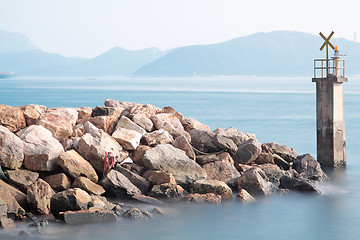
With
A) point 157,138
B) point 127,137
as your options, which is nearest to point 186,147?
point 157,138

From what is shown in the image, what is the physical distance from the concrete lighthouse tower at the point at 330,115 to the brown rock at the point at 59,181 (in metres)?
9.27

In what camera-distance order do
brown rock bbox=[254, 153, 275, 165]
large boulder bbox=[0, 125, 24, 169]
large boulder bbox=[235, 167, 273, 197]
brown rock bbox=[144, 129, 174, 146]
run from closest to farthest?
large boulder bbox=[0, 125, 24, 169], large boulder bbox=[235, 167, 273, 197], brown rock bbox=[144, 129, 174, 146], brown rock bbox=[254, 153, 275, 165]

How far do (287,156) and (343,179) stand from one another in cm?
186

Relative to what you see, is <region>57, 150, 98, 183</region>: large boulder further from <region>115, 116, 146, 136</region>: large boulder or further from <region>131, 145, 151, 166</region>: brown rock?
<region>115, 116, 146, 136</region>: large boulder

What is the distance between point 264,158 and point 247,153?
930mm

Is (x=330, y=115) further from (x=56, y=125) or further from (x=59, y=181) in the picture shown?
(x=59, y=181)

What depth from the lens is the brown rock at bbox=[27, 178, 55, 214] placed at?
468 inches

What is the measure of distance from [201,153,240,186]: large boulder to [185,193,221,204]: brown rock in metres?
1.44

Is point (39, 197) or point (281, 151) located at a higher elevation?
point (39, 197)

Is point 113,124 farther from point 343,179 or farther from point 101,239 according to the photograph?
point 343,179

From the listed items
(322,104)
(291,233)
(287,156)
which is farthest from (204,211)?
(322,104)

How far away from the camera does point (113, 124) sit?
54.2 feet

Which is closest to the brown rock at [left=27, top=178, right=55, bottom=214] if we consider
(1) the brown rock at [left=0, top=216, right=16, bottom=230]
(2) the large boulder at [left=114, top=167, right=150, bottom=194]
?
(1) the brown rock at [left=0, top=216, right=16, bottom=230]

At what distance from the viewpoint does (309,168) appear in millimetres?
17156
